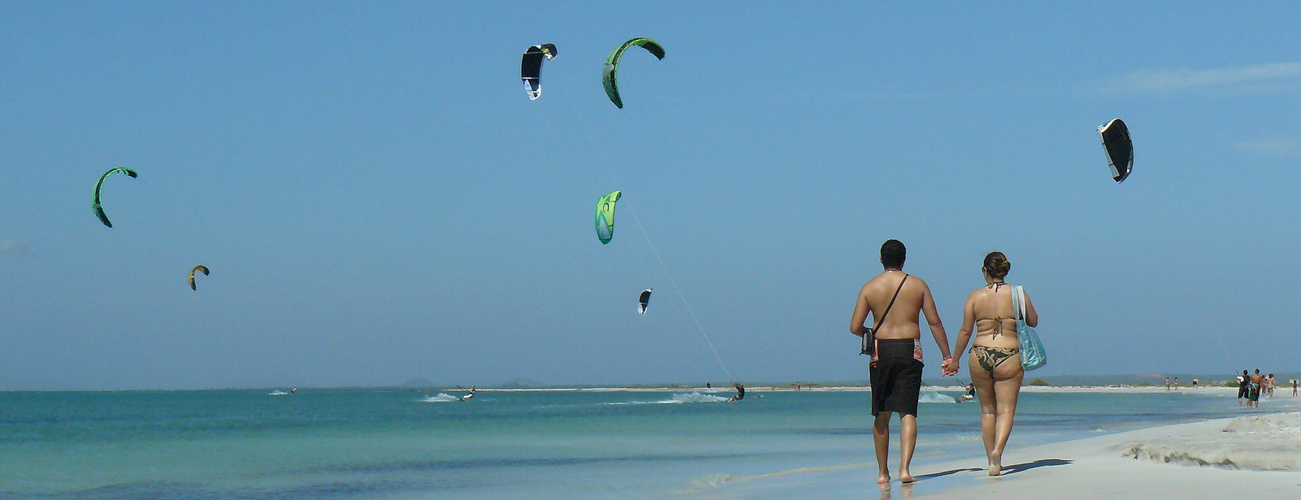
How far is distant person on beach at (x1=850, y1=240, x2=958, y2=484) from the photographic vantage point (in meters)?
6.13

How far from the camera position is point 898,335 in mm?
6160

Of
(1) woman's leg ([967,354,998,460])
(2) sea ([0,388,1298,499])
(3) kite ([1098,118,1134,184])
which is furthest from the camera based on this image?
(2) sea ([0,388,1298,499])

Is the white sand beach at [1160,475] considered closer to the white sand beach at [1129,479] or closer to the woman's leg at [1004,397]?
the white sand beach at [1129,479]

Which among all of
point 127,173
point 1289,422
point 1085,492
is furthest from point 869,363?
point 127,173

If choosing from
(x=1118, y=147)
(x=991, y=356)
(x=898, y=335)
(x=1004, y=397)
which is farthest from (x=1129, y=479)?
(x=1118, y=147)

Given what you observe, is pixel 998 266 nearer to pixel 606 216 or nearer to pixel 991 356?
pixel 991 356

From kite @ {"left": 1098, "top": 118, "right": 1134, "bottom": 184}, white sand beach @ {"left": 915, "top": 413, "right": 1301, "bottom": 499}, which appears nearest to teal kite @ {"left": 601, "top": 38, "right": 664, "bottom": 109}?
kite @ {"left": 1098, "top": 118, "right": 1134, "bottom": 184}

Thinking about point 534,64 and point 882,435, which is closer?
point 882,435

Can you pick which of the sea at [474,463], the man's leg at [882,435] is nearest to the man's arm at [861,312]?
the man's leg at [882,435]

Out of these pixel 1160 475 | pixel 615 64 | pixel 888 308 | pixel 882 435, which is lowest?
pixel 1160 475

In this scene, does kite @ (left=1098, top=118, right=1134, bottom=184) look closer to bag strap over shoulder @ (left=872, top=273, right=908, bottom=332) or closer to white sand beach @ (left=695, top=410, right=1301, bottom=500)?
white sand beach @ (left=695, top=410, right=1301, bottom=500)

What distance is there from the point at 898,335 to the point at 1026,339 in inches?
31.1

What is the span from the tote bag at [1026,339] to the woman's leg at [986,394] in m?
0.22

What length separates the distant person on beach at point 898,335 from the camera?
6.13 meters
